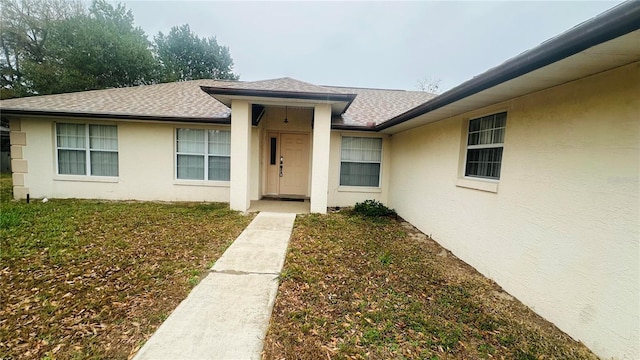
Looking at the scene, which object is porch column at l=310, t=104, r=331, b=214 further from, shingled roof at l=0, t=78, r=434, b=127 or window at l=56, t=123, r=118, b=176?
window at l=56, t=123, r=118, b=176

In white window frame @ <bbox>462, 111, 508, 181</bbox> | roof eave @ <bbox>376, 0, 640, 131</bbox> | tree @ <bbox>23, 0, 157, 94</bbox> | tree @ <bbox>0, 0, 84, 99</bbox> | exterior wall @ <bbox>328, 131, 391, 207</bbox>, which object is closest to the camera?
roof eave @ <bbox>376, 0, 640, 131</bbox>

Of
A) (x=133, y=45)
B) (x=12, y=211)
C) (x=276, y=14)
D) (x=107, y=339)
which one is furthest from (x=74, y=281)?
(x=133, y=45)

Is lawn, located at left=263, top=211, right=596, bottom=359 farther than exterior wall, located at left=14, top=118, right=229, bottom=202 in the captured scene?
No

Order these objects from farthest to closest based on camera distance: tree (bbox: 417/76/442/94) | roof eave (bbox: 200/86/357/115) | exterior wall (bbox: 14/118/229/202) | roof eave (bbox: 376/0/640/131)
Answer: tree (bbox: 417/76/442/94), exterior wall (bbox: 14/118/229/202), roof eave (bbox: 200/86/357/115), roof eave (bbox: 376/0/640/131)

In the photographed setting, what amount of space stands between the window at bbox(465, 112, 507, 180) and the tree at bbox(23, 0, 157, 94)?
81.9ft

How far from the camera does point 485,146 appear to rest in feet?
13.6

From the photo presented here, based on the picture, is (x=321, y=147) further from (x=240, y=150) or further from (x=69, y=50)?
(x=69, y=50)

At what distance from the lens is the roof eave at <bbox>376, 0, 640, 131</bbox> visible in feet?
5.26

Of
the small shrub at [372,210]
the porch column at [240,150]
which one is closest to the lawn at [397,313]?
the porch column at [240,150]

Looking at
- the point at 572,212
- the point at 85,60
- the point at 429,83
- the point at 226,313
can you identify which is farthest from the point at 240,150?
the point at 429,83

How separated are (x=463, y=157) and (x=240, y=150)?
501 centimetres

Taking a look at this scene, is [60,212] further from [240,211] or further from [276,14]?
[276,14]

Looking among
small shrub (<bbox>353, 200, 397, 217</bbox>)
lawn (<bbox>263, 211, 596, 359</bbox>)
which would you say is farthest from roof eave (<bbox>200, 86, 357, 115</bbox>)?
lawn (<bbox>263, 211, 596, 359</bbox>)

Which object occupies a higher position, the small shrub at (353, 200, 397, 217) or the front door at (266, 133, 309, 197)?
the front door at (266, 133, 309, 197)
